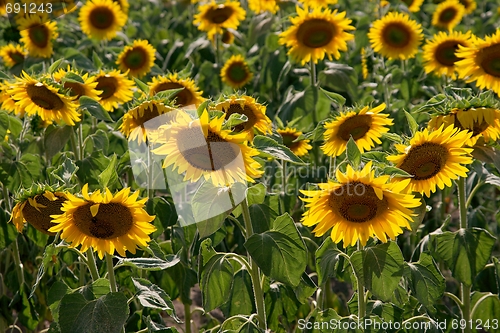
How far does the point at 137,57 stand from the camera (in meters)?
3.48

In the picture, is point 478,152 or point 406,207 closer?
point 406,207

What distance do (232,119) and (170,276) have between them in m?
0.91

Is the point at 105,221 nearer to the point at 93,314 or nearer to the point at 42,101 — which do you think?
the point at 93,314

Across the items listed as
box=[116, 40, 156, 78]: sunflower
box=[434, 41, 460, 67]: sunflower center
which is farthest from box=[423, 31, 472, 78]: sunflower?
box=[116, 40, 156, 78]: sunflower

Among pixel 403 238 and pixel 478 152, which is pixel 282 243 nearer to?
pixel 478 152

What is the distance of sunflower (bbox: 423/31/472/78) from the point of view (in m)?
3.18

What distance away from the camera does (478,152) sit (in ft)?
6.49

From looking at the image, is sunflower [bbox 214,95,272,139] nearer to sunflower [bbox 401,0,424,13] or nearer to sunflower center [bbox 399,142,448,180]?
sunflower center [bbox 399,142,448,180]

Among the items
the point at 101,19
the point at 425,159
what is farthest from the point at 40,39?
the point at 425,159

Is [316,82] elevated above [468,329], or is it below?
above

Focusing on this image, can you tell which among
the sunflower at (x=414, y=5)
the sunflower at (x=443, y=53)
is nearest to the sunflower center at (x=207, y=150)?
the sunflower at (x=443, y=53)

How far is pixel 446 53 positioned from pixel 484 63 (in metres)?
0.55

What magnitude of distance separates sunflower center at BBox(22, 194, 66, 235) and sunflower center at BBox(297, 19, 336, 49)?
5.23 feet

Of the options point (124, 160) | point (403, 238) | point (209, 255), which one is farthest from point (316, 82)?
point (209, 255)
